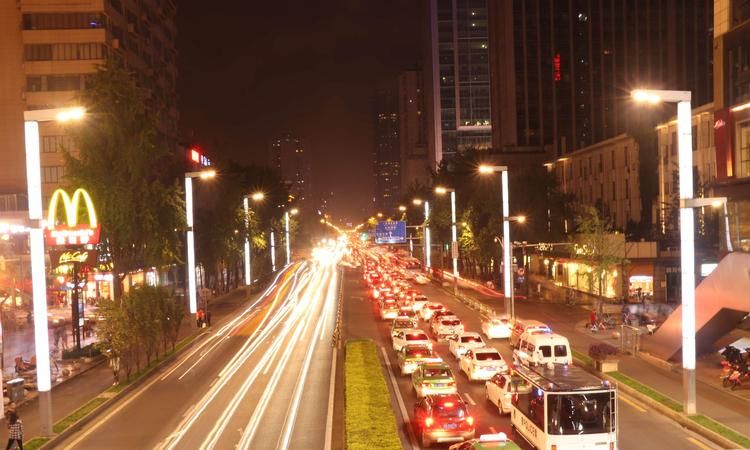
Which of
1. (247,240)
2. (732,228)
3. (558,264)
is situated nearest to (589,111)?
(558,264)

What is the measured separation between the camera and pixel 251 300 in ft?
231

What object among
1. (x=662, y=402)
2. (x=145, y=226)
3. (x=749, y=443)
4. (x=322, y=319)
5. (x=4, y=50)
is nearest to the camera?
(x=749, y=443)

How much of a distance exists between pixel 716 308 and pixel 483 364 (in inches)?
387

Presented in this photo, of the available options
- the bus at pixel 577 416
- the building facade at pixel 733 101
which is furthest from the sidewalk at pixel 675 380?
the building facade at pixel 733 101

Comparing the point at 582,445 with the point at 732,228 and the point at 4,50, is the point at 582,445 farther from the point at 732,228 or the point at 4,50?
the point at 4,50

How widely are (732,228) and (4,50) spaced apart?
67.6 meters

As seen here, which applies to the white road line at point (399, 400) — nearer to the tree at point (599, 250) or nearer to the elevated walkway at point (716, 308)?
the elevated walkway at point (716, 308)


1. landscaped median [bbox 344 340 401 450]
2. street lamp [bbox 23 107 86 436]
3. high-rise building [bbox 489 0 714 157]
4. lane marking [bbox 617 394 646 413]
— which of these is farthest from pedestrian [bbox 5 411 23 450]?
high-rise building [bbox 489 0 714 157]

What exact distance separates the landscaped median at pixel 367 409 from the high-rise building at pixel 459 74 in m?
145

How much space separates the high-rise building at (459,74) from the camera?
171 m

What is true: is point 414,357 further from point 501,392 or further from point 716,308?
point 716,308

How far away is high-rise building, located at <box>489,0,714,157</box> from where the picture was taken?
122000mm

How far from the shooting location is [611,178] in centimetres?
7212

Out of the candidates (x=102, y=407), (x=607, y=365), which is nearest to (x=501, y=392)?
(x=607, y=365)
